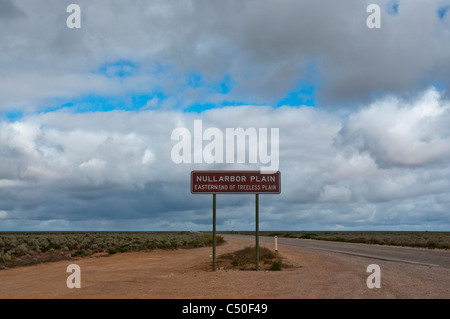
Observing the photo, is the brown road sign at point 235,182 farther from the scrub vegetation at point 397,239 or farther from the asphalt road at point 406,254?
the scrub vegetation at point 397,239

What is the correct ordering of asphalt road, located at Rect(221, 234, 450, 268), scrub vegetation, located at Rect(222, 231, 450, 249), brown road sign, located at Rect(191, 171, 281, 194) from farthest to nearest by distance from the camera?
scrub vegetation, located at Rect(222, 231, 450, 249)
asphalt road, located at Rect(221, 234, 450, 268)
brown road sign, located at Rect(191, 171, 281, 194)

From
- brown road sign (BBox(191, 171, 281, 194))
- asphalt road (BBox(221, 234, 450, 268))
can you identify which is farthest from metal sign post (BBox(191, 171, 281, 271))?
asphalt road (BBox(221, 234, 450, 268))

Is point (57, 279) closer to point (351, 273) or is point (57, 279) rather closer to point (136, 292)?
point (136, 292)

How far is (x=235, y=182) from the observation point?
16.2 metres

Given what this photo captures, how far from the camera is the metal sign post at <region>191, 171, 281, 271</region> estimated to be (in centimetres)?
1614

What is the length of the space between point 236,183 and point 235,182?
0.05m

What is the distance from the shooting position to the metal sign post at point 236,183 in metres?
16.1

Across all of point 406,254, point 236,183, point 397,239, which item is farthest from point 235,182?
point 397,239

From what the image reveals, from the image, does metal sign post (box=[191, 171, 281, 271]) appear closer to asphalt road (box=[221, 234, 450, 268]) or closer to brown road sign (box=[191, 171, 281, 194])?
brown road sign (box=[191, 171, 281, 194])

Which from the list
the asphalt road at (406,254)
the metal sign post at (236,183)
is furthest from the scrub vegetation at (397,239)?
the metal sign post at (236,183)
